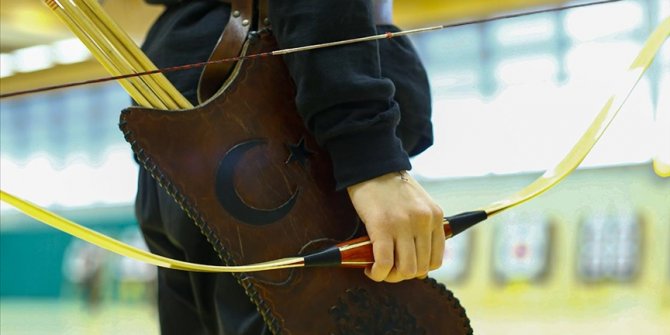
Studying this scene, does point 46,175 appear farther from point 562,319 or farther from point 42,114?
point 562,319

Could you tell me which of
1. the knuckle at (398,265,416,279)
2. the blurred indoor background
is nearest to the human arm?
the knuckle at (398,265,416,279)

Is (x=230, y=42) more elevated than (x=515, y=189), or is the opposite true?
(x=230, y=42)

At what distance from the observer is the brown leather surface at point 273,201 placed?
57 cm

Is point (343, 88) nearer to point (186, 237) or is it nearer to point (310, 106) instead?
point (310, 106)

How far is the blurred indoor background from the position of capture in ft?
7.68

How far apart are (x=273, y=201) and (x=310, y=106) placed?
0.08m

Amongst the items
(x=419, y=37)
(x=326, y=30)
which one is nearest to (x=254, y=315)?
(x=326, y=30)

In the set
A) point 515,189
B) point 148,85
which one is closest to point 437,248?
point 148,85

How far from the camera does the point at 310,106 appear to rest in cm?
58

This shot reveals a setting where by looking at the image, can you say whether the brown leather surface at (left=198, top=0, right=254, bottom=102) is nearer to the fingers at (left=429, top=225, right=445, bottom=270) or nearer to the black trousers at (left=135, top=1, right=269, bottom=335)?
the black trousers at (left=135, top=1, right=269, bottom=335)

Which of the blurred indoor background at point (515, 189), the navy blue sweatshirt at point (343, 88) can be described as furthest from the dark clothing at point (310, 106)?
the blurred indoor background at point (515, 189)

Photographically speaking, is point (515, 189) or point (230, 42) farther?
point (515, 189)

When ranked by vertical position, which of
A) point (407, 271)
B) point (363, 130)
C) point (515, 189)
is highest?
point (363, 130)

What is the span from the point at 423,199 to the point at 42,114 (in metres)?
3.70
